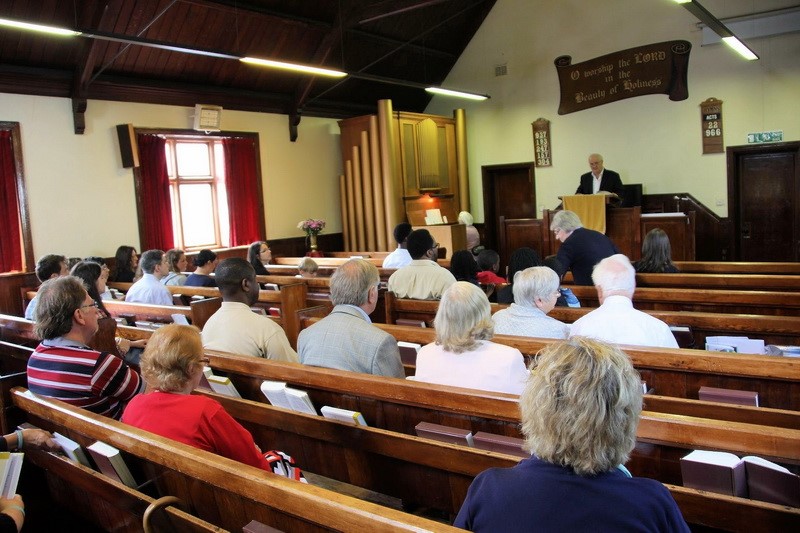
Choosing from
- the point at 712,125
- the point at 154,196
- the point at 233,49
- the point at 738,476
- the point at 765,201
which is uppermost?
the point at 233,49

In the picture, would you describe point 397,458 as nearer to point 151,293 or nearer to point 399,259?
point 151,293

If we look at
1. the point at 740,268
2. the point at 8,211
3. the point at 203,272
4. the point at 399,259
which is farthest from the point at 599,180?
the point at 8,211

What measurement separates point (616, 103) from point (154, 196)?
7.04 m

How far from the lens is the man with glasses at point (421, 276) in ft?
15.6

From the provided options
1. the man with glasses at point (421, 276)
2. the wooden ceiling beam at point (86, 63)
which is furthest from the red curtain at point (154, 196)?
the man with glasses at point (421, 276)

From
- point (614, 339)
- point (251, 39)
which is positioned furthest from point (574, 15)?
point (614, 339)

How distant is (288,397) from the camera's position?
2525mm

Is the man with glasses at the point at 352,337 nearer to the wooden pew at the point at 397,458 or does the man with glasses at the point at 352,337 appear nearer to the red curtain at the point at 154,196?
the wooden pew at the point at 397,458

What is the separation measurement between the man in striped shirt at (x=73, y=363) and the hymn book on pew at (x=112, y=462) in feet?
1.56

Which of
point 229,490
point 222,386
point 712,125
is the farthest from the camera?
point 712,125

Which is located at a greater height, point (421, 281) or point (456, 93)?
point (456, 93)

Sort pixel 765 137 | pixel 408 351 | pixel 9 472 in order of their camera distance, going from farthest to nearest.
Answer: pixel 765 137
pixel 408 351
pixel 9 472

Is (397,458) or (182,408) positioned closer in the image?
(182,408)

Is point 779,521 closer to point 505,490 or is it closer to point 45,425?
point 505,490
